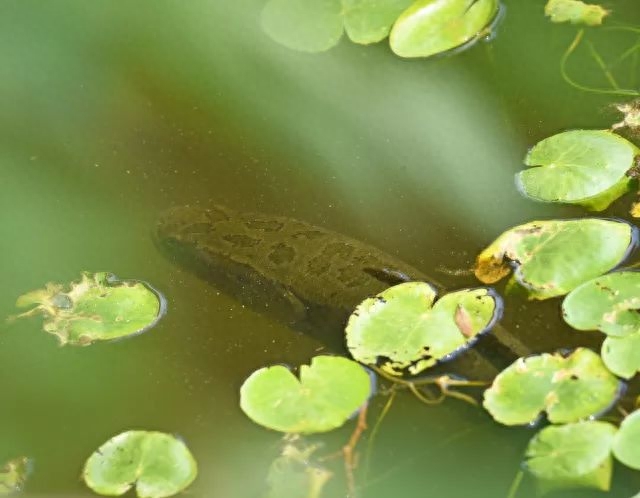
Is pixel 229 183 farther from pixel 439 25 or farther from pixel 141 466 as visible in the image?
pixel 141 466

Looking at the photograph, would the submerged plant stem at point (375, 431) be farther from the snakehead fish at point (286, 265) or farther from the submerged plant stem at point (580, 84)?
the submerged plant stem at point (580, 84)

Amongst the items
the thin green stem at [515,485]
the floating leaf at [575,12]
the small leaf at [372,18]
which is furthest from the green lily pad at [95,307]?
the floating leaf at [575,12]

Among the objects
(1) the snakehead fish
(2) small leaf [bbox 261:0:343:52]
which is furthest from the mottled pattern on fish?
(2) small leaf [bbox 261:0:343:52]

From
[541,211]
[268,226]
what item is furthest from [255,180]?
[541,211]

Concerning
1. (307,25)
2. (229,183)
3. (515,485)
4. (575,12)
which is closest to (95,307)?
(229,183)

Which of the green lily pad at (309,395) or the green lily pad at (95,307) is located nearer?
the green lily pad at (309,395)

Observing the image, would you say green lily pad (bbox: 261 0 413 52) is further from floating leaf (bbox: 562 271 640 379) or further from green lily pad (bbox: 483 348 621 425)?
green lily pad (bbox: 483 348 621 425)
